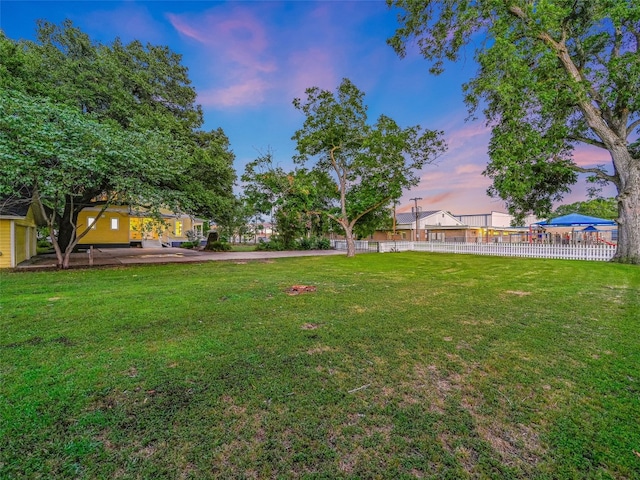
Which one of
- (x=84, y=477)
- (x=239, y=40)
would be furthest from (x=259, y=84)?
(x=84, y=477)

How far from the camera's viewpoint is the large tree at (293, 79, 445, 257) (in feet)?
48.8

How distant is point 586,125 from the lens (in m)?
12.7

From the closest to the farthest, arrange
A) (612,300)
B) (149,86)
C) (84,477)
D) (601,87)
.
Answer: (84,477)
(612,300)
(601,87)
(149,86)

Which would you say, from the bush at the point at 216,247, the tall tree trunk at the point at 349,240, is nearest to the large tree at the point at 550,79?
the tall tree trunk at the point at 349,240

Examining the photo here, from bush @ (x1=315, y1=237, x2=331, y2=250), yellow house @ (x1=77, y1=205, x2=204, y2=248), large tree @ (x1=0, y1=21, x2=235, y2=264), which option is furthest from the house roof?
yellow house @ (x1=77, y1=205, x2=204, y2=248)

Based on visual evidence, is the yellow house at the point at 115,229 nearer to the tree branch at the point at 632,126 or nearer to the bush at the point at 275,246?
the bush at the point at 275,246

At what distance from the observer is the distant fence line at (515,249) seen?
13.2 meters

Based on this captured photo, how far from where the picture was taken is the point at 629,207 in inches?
446

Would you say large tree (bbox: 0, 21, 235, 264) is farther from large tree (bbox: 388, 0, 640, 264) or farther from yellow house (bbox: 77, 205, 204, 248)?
large tree (bbox: 388, 0, 640, 264)

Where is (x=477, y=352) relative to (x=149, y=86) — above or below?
below

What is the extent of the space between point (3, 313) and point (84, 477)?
16.1 ft

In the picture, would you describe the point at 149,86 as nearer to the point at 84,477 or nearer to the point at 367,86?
the point at 367,86

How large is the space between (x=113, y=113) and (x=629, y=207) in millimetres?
22240

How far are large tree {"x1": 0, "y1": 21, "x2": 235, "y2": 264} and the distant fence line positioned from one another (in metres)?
11.8
